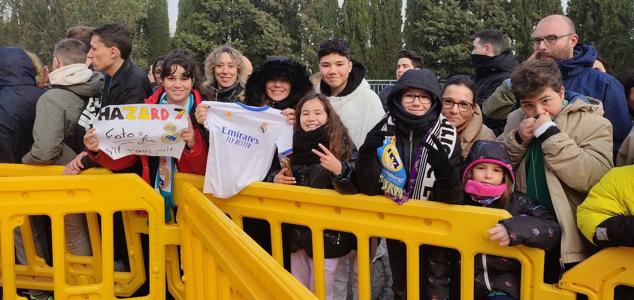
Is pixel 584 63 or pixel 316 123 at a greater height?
pixel 584 63

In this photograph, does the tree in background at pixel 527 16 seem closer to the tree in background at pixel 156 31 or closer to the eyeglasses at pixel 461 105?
the tree in background at pixel 156 31

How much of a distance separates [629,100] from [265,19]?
2658 centimetres

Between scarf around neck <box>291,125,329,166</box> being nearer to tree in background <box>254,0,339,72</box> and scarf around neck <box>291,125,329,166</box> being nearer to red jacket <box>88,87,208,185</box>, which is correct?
red jacket <box>88,87,208,185</box>

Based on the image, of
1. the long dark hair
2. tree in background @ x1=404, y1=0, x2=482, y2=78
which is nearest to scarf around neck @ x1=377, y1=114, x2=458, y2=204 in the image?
the long dark hair

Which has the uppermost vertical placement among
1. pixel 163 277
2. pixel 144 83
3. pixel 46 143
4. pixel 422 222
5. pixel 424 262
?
pixel 144 83

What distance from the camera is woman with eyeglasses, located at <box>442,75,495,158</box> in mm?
3102

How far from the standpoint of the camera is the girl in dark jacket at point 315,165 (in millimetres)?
2988

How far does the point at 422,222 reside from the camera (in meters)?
2.51

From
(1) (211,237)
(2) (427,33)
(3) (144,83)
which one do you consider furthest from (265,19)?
(1) (211,237)

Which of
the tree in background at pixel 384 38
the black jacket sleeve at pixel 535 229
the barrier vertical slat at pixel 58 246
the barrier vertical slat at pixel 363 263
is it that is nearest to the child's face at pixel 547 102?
the black jacket sleeve at pixel 535 229

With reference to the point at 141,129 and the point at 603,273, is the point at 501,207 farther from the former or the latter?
the point at 141,129

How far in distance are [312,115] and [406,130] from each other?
74 cm

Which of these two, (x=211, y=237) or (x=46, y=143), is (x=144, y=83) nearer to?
(x=46, y=143)

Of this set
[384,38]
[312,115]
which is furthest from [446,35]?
[312,115]
